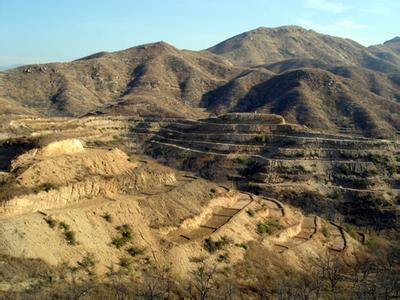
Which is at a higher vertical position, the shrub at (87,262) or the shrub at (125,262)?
the shrub at (87,262)

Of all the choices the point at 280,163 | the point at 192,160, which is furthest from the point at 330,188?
the point at 192,160

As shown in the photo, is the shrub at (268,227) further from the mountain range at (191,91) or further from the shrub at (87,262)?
the mountain range at (191,91)

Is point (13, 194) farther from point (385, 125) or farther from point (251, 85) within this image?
point (251, 85)

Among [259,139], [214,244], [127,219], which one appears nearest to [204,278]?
[214,244]

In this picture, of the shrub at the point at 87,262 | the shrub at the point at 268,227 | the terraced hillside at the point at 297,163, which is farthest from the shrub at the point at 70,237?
the terraced hillside at the point at 297,163

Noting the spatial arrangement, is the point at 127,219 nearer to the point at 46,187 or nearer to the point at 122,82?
the point at 46,187

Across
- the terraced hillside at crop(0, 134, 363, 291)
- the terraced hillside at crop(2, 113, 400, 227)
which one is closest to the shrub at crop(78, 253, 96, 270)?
the terraced hillside at crop(0, 134, 363, 291)
